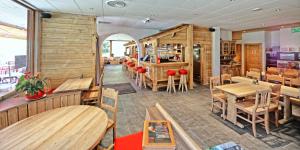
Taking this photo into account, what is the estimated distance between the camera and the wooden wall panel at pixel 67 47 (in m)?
4.57

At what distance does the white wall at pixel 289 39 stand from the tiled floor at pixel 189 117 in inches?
195

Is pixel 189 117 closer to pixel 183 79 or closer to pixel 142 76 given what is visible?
pixel 183 79

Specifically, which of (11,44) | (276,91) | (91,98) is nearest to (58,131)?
(91,98)

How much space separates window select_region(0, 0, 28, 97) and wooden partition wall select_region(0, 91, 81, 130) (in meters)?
0.73

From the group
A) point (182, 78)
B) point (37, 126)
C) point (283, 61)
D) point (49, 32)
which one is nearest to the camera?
point (37, 126)

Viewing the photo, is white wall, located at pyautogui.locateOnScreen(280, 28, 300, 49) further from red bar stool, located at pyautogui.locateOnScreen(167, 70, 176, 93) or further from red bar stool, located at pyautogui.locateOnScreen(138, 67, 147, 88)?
red bar stool, located at pyautogui.locateOnScreen(138, 67, 147, 88)

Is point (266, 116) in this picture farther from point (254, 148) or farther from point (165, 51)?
point (165, 51)

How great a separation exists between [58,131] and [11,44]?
391 cm

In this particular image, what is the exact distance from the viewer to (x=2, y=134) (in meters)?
1.52

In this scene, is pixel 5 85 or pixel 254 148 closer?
pixel 254 148

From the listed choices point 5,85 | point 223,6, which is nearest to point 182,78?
point 223,6

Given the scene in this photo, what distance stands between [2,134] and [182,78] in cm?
556

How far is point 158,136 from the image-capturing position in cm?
131

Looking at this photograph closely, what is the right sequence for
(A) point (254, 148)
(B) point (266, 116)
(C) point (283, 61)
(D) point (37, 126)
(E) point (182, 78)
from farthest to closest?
(C) point (283, 61) < (E) point (182, 78) < (B) point (266, 116) < (A) point (254, 148) < (D) point (37, 126)
